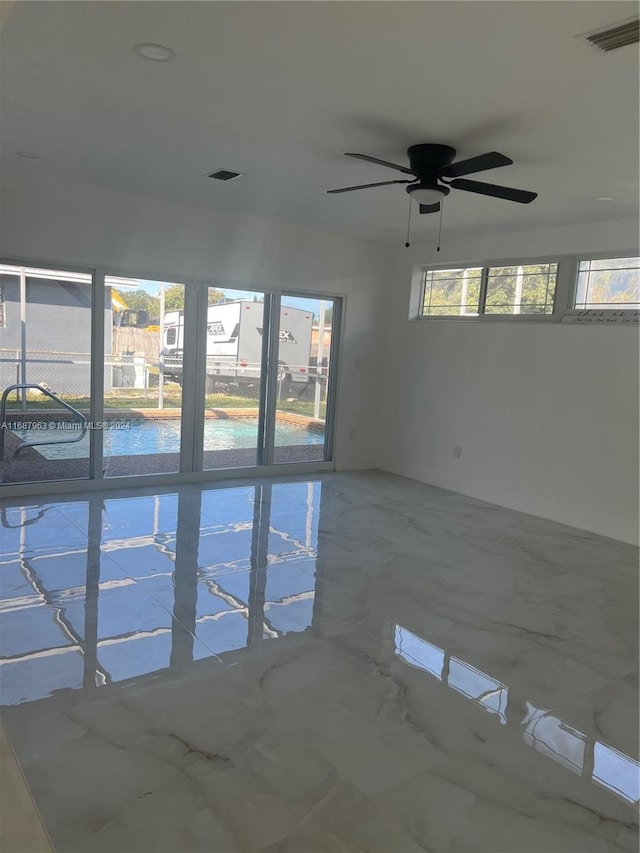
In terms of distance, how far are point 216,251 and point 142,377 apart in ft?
4.60

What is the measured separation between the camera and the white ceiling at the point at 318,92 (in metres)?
2.23

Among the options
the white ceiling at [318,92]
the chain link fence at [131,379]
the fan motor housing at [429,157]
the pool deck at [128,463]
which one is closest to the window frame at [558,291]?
the white ceiling at [318,92]

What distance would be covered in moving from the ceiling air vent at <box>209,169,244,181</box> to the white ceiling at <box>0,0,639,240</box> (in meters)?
0.10

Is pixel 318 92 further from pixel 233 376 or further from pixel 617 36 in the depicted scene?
pixel 233 376

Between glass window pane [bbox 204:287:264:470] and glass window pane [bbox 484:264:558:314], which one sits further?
glass window pane [bbox 204:287:264:470]

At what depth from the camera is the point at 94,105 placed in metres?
3.12

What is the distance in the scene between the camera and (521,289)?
5730mm

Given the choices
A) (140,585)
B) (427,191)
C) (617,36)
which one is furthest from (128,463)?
(617,36)

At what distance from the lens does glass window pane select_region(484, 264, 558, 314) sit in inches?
218

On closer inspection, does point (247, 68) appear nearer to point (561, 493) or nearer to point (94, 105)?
point (94, 105)

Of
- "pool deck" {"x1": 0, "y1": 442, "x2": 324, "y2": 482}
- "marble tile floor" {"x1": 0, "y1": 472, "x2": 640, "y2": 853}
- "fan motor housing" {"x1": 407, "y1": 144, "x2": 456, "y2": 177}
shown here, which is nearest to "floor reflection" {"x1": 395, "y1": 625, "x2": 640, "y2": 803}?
"marble tile floor" {"x1": 0, "y1": 472, "x2": 640, "y2": 853}

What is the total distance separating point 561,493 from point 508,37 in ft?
12.8

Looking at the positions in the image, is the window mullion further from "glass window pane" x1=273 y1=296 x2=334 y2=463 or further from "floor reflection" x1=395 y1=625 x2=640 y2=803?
"floor reflection" x1=395 y1=625 x2=640 y2=803

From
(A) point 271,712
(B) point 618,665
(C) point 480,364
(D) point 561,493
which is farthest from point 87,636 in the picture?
(C) point 480,364
